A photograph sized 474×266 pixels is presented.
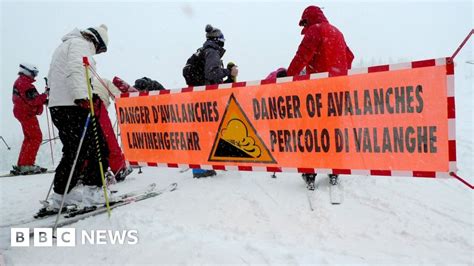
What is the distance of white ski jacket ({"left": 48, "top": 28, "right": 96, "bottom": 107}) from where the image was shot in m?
3.90

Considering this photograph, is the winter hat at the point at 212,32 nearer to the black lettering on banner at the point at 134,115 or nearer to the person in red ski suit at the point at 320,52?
the person in red ski suit at the point at 320,52

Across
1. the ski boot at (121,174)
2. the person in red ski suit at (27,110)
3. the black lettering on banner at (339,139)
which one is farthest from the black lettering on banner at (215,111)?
the person in red ski suit at (27,110)

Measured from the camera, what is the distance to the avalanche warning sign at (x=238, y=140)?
3428 mm

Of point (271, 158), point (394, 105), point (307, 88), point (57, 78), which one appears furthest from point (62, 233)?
point (394, 105)

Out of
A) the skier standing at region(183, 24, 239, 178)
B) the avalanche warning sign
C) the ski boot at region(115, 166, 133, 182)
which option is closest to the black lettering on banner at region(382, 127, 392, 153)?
the avalanche warning sign

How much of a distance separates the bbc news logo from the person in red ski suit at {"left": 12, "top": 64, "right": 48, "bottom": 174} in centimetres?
507

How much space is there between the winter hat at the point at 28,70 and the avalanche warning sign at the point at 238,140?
6196 millimetres

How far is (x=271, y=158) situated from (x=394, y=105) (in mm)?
1210

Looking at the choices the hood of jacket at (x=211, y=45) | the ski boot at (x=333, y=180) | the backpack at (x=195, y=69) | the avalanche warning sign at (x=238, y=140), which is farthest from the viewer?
the backpack at (x=195, y=69)

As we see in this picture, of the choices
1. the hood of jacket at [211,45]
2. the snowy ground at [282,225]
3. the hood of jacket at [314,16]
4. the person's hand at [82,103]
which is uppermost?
the hood of jacket at [314,16]

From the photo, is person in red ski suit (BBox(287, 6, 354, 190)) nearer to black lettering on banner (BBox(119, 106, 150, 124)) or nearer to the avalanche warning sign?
the avalanche warning sign

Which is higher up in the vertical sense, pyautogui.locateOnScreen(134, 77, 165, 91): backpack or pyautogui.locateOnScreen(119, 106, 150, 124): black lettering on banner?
pyautogui.locateOnScreen(134, 77, 165, 91): backpack

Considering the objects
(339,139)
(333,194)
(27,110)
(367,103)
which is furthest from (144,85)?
(367,103)

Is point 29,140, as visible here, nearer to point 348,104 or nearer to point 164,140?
point 164,140
